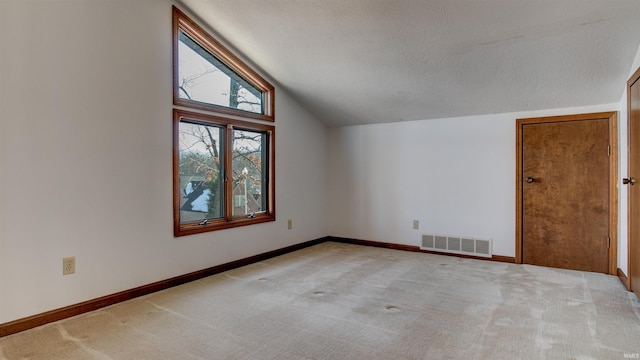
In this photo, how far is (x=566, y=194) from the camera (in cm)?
386

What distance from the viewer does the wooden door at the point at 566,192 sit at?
369 cm

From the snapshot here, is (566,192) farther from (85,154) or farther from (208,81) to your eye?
(85,154)

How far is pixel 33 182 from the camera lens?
243 centimetres

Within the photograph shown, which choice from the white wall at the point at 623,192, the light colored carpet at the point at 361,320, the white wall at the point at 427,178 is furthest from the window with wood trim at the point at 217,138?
the white wall at the point at 623,192

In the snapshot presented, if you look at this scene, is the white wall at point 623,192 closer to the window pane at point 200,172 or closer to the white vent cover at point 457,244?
the white vent cover at point 457,244

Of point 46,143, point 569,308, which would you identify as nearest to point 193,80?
point 46,143

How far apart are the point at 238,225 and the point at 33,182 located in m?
1.96

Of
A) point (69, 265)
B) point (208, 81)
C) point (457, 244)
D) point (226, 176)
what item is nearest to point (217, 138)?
point (226, 176)

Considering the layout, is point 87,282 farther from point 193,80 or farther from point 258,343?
point 193,80

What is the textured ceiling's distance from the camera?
263cm

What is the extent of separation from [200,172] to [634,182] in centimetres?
392

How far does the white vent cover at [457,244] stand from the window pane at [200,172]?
2.71 meters

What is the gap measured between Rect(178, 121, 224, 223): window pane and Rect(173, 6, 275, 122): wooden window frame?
22cm

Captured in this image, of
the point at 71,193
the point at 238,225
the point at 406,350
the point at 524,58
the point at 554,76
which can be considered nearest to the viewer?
the point at 406,350
